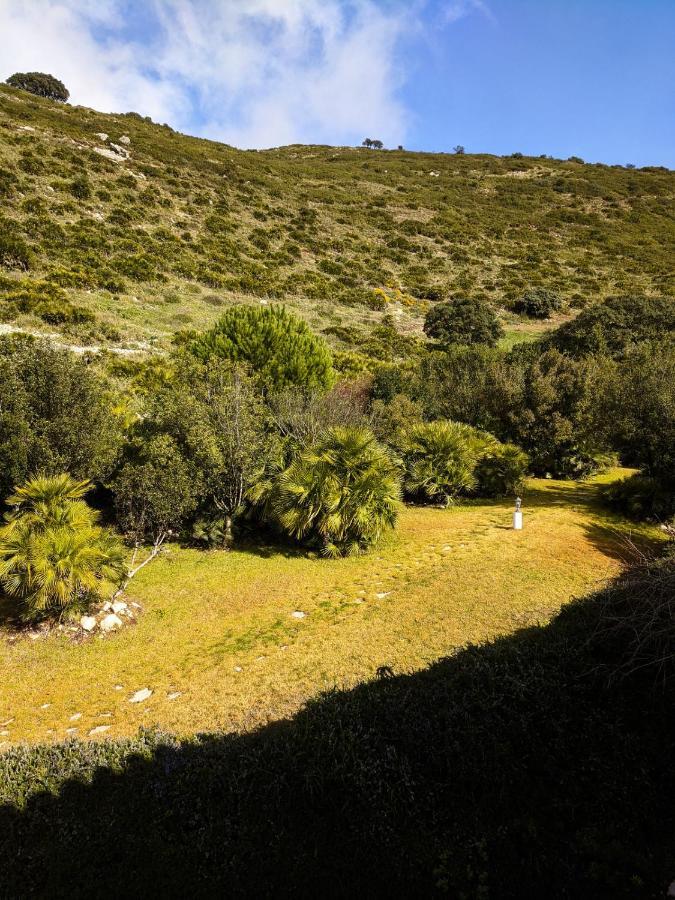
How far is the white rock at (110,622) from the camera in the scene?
6.83m

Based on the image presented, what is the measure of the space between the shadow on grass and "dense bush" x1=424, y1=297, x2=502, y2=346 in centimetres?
3188

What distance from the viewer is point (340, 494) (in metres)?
9.64

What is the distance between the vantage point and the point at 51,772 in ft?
11.5

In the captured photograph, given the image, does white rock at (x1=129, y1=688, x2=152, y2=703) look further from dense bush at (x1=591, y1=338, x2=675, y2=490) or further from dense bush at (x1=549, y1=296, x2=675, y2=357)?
dense bush at (x1=549, y1=296, x2=675, y2=357)

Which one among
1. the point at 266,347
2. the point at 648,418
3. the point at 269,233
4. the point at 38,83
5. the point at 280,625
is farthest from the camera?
the point at 38,83

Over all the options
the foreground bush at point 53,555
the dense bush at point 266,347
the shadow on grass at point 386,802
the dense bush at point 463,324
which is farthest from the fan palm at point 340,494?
the dense bush at point 463,324

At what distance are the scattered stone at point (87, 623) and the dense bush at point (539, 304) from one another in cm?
4075

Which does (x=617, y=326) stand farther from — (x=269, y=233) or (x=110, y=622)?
(x=110, y=622)

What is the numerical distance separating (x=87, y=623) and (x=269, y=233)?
140 feet

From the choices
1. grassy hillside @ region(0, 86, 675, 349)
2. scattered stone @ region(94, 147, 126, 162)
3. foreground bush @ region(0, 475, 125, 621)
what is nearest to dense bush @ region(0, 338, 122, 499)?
foreground bush @ region(0, 475, 125, 621)

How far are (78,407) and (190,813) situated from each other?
7.85 meters

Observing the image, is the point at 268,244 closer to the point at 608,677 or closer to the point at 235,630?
the point at 235,630

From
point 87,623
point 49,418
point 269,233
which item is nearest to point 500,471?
point 87,623

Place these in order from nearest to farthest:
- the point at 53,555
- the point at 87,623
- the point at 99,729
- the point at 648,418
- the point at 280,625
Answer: the point at 99,729 < the point at 53,555 < the point at 87,623 < the point at 280,625 < the point at 648,418
